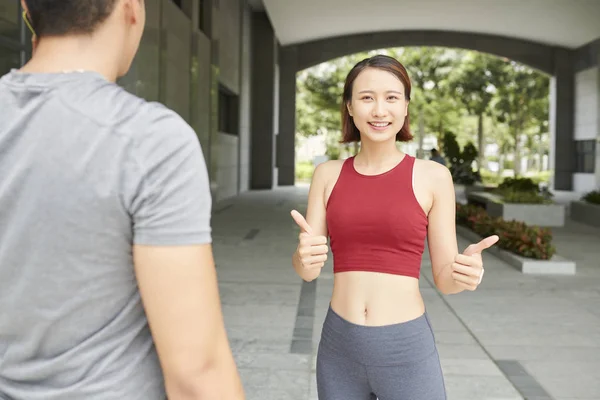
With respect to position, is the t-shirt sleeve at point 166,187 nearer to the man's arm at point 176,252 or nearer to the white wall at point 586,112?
the man's arm at point 176,252

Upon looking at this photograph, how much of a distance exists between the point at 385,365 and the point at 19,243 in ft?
4.32

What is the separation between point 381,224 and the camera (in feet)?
7.14

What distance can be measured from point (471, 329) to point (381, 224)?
172 inches

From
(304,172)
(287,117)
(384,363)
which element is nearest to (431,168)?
(384,363)

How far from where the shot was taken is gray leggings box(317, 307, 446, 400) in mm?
2113

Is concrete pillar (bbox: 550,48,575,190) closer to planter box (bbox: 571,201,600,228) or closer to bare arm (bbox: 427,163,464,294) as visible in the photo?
planter box (bbox: 571,201,600,228)

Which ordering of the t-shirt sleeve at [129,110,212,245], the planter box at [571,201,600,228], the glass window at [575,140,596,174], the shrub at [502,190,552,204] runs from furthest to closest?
the glass window at [575,140,596,174] < the planter box at [571,201,600,228] < the shrub at [502,190,552,204] < the t-shirt sleeve at [129,110,212,245]

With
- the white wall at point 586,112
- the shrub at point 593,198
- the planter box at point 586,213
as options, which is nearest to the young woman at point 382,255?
the planter box at point 586,213

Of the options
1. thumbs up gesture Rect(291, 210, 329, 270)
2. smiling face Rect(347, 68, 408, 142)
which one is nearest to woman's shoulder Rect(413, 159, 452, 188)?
smiling face Rect(347, 68, 408, 142)

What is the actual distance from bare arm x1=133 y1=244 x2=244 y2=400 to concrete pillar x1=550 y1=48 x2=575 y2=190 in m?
37.6

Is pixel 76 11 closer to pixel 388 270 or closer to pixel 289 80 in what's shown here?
pixel 388 270

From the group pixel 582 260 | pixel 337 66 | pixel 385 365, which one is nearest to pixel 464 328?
pixel 385 365

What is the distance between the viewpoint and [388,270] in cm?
217

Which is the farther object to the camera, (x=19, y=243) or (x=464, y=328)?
(x=464, y=328)
